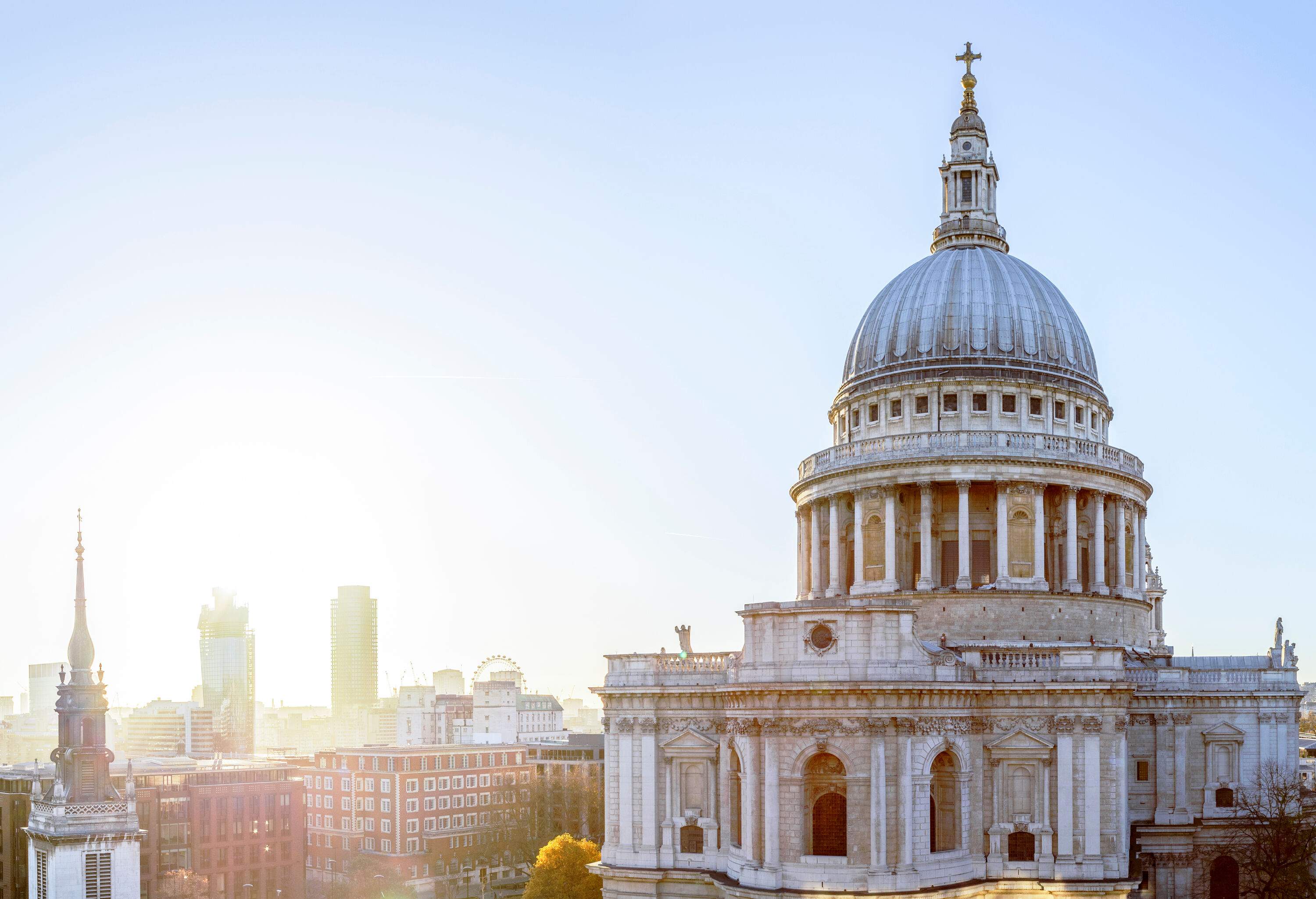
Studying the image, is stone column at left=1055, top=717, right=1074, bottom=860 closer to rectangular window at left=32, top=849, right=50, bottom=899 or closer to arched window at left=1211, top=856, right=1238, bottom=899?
arched window at left=1211, top=856, right=1238, bottom=899

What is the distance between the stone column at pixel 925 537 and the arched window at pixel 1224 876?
18467mm

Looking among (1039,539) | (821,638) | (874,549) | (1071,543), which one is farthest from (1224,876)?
(821,638)

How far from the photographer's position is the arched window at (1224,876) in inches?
2714

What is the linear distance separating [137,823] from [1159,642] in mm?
63257

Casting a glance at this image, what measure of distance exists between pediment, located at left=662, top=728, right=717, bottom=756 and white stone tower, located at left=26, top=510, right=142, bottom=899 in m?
34.9

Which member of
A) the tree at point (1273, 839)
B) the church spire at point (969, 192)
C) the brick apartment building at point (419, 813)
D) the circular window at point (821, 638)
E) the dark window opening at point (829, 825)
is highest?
the church spire at point (969, 192)

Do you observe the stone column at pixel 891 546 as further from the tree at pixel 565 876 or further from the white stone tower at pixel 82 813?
the white stone tower at pixel 82 813

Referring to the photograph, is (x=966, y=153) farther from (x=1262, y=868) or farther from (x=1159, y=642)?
(x=1262, y=868)

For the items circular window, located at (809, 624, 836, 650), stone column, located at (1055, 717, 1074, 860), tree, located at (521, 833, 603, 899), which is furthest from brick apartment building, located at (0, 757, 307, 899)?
stone column, located at (1055, 717, 1074, 860)

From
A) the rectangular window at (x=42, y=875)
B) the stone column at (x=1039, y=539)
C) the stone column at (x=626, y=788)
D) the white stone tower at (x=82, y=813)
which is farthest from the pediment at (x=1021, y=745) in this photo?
the rectangular window at (x=42, y=875)

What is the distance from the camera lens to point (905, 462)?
238ft

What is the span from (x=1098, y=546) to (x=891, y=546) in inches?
415

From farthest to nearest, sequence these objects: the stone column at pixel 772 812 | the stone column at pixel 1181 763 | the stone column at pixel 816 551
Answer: the stone column at pixel 816 551 → the stone column at pixel 1181 763 → the stone column at pixel 772 812

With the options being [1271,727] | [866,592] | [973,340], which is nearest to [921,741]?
[866,592]
